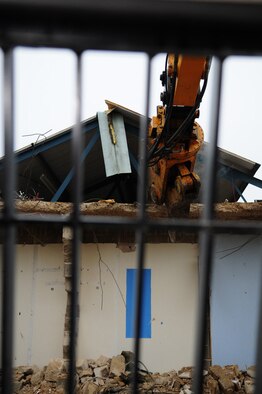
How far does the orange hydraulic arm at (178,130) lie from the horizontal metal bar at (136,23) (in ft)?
10.4

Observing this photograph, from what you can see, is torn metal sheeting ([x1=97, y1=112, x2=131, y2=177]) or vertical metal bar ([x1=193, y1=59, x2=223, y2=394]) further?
torn metal sheeting ([x1=97, y1=112, x2=131, y2=177])

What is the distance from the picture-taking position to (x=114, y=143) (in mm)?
6758

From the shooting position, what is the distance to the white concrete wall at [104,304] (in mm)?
6578

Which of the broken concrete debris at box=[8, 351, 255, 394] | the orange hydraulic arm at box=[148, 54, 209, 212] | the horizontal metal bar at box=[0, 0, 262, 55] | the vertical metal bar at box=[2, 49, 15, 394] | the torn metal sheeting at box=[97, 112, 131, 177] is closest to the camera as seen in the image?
the horizontal metal bar at box=[0, 0, 262, 55]

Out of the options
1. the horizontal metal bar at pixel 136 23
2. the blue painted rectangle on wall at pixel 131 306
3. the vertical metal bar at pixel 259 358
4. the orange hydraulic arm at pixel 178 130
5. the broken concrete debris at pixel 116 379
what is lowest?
the broken concrete debris at pixel 116 379

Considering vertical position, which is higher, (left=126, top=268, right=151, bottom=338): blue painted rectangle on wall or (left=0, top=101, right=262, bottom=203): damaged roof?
(left=0, top=101, right=262, bottom=203): damaged roof

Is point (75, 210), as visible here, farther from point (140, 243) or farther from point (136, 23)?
point (136, 23)

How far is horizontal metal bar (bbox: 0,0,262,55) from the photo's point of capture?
68 centimetres

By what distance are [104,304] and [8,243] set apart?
612 centimetres

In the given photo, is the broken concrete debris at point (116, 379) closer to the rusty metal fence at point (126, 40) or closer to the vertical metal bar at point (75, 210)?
the vertical metal bar at point (75, 210)

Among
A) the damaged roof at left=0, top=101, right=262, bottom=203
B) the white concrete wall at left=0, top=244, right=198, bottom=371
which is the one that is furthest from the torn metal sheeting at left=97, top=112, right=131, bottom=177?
the white concrete wall at left=0, top=244, right=198, bottom=371

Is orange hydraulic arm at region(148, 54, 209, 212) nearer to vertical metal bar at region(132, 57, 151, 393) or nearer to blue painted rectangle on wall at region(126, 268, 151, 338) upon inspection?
blue painted rectangle on wall at region(126, 268, 151, 338)

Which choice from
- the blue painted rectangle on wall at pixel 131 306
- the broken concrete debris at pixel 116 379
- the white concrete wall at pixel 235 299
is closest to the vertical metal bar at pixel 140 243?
the broken concrete debris at pixel 116 379

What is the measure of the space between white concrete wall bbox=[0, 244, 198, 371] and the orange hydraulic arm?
1.95 metres
